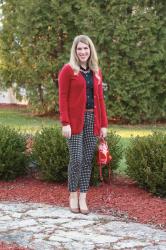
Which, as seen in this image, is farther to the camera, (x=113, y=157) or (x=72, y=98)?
(x=113, y=157)

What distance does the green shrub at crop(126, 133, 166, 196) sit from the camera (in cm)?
704

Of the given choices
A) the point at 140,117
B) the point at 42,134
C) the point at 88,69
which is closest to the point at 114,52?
the point at 140,117

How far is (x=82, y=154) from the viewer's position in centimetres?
645

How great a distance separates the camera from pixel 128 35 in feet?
51.0

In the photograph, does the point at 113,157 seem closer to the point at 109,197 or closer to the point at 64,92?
the point at 109,197

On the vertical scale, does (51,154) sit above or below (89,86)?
below

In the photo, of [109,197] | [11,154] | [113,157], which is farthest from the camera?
[11,154]

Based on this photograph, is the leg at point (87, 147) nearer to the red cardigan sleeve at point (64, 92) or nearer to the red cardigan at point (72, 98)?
the red cardigan at point (72, 98)

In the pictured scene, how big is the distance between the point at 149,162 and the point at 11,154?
2006mm

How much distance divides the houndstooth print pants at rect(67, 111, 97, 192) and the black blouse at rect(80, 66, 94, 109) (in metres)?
0.10

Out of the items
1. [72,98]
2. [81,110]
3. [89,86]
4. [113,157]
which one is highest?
[89,86]

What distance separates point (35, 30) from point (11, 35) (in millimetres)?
2622

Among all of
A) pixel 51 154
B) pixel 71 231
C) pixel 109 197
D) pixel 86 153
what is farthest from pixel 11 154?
pixel 71 231

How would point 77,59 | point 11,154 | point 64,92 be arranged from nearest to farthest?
1. point 64,92
2. point 77,59
3. point 11,154
